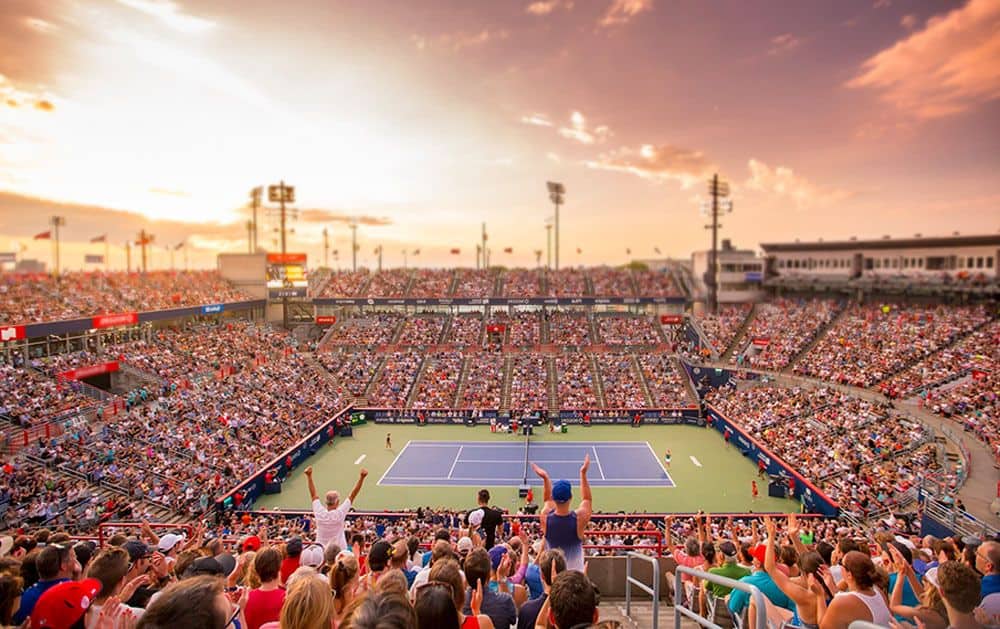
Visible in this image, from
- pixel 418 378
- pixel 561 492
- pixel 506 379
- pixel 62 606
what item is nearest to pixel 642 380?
pixel 506 379

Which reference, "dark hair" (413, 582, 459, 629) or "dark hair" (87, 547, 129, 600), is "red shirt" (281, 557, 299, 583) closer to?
"dark hair" (87, 547, 129, 600)

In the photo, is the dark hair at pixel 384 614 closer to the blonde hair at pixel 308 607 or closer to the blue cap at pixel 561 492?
the blonde hair at pixel 308 607

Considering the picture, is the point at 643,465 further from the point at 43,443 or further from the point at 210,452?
the point at 43,443

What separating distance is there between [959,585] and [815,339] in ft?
149

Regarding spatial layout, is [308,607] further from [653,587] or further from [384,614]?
[653,587]

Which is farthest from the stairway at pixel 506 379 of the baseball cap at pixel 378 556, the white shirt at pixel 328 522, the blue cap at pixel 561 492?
the blue cap at pixel 561 492

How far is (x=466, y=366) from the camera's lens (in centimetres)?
4534

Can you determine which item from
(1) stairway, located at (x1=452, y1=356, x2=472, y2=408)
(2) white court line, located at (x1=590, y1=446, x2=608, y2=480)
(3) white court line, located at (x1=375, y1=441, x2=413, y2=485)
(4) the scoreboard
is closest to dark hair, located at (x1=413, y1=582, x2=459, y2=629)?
(3) white court line, located at (x1=375, y1=441, x2=413, y2=485)

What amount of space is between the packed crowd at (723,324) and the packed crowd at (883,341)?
7.57m

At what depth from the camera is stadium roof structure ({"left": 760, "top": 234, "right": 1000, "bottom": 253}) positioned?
43438mm

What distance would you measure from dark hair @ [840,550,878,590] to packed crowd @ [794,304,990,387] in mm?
35985

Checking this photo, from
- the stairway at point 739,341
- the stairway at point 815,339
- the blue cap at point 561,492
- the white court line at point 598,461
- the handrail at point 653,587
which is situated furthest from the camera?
the stairway at point 739,341

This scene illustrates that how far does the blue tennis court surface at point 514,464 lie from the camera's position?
90.2 feet

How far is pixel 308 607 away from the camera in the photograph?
2932 mm
